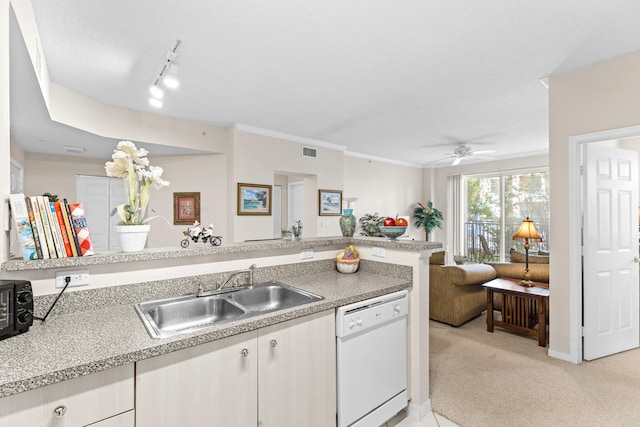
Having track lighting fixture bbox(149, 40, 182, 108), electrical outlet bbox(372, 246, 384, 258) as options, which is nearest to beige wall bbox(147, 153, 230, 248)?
track lighting fixture bbox(149, 40, 182, 108)

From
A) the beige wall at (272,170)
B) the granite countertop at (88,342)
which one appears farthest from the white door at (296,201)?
the granite countertop at (88,342)

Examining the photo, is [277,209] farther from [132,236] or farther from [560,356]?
[560,356]

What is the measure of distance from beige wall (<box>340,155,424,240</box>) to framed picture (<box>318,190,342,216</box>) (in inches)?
9.5

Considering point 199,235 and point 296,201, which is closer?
point 199,235

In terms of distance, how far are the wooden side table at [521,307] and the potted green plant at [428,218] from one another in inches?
149

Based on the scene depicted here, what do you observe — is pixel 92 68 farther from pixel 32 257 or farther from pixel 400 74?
pixel 400 74

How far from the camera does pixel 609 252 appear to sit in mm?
2898

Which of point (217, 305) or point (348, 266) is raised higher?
point (348, 266)

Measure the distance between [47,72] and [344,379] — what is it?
361 centimetres

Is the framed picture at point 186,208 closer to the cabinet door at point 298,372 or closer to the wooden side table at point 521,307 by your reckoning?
the cabinet door at point 298,372

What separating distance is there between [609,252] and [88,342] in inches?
161

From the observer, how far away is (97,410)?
1.01m

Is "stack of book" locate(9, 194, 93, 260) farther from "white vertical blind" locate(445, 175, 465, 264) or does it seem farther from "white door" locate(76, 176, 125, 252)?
"white vertical blind" locate(445, 175, 465, 264)

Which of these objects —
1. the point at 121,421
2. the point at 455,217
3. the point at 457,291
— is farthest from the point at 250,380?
the point at 455,217
